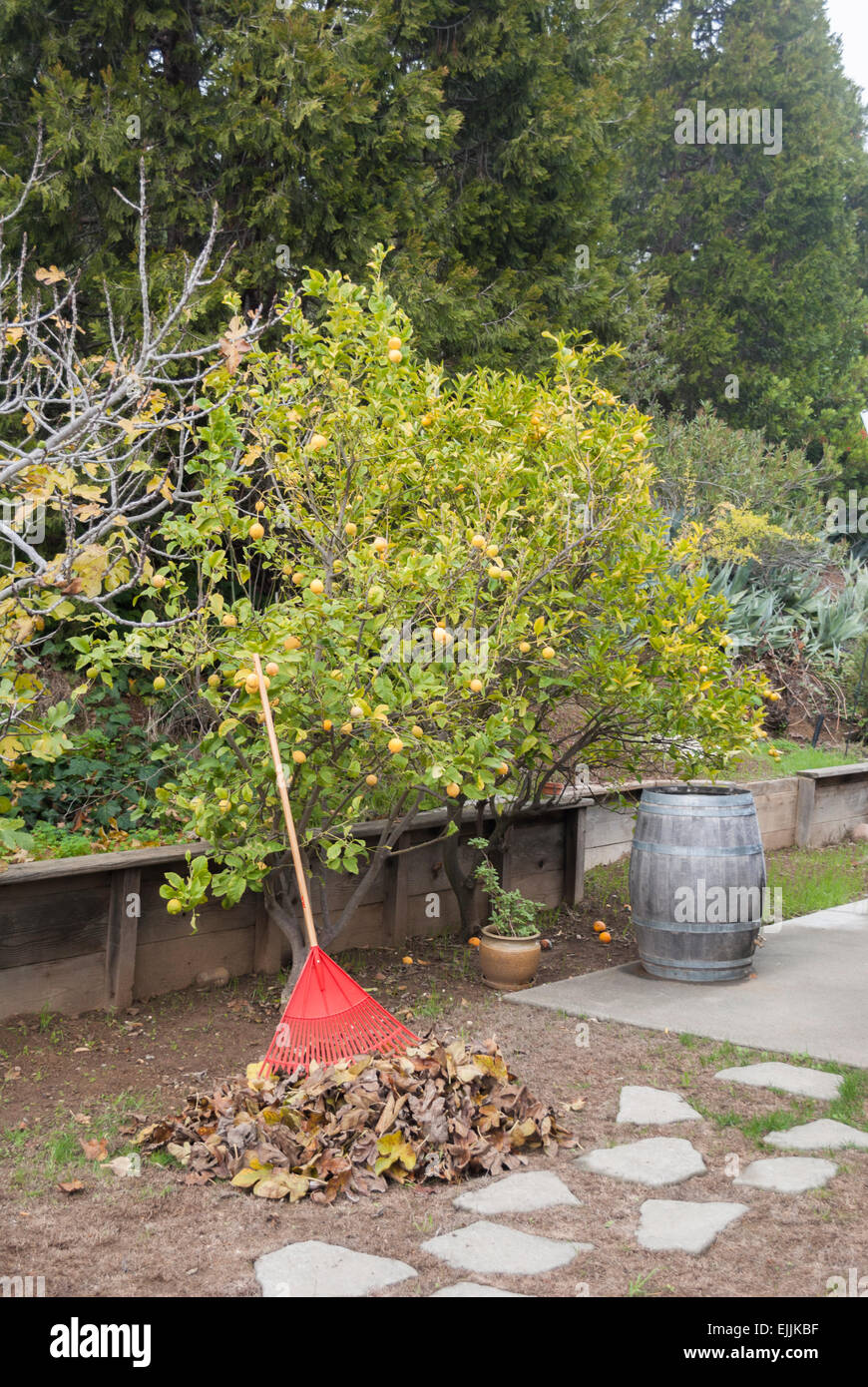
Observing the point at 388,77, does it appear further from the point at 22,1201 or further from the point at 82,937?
the point at 22,1201

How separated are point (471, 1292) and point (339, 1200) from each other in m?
0.66

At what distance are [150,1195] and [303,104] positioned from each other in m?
5.38

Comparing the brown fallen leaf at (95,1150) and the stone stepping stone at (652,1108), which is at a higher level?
the stone stepping stone at (652,1108)

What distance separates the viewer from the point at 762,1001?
16.0 ft

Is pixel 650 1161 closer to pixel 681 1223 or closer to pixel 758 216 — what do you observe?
pixel 681 1223

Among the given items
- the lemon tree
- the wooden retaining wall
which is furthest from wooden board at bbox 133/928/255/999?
the lemon tree

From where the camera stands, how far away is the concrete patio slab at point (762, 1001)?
14.4 ft

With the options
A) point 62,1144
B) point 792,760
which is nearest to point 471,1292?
point 62,1144

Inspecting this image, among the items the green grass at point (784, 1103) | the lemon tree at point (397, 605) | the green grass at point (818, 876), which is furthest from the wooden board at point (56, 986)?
the green grass at point (818, 876)

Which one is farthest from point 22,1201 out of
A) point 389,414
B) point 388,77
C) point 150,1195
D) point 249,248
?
point 388,77

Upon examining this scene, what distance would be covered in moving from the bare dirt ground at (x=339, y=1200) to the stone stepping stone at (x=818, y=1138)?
0.17 feet

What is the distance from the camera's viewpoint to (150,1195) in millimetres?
3045

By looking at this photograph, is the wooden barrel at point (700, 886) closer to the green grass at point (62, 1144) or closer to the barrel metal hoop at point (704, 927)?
the barrel metal hoop at point (704, 927)

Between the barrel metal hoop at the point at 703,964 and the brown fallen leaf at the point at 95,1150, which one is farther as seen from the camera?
the barrel metal hoop at the point at 703,964
